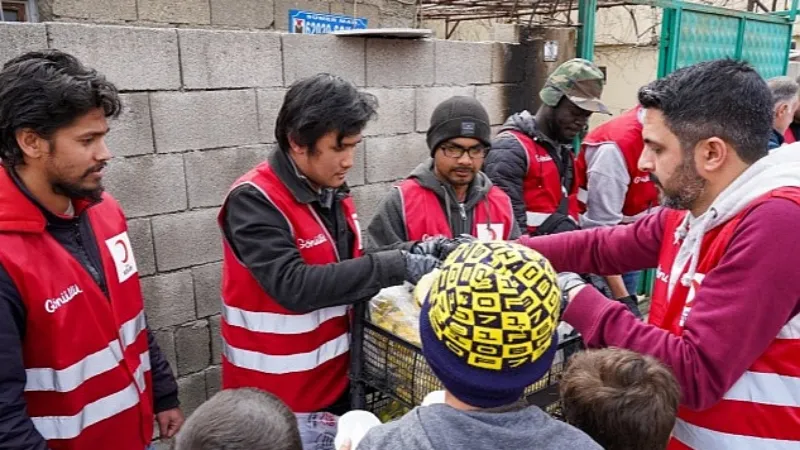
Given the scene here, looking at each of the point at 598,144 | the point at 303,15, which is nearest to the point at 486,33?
the point at 303,15

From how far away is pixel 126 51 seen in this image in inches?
112

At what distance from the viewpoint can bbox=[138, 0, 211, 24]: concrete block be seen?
418 cm

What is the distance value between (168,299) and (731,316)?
2.63 meters

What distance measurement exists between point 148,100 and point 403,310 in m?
1.74

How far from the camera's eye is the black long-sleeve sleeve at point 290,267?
2.00 m

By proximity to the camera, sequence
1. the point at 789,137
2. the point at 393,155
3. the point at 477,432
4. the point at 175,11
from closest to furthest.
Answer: the point at 477,432, the point at 393,155, the point at 175,11, the point at 789,137

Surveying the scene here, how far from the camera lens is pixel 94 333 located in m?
1.80

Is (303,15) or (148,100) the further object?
(303,15)

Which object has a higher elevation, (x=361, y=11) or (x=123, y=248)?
(x=361, y=11)

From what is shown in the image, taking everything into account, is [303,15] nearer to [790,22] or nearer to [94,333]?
[94,333]

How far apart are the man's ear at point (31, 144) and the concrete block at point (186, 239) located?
4.37 feet

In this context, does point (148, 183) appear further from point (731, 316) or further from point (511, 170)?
point (731, 316)

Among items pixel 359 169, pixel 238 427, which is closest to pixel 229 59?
pixel 359 169

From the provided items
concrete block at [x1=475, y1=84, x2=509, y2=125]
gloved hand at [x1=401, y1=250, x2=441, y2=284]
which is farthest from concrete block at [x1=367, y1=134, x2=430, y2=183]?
gloved hand at [x1=401, y1=250, x2=441, y2=284]
